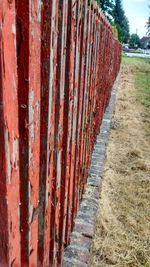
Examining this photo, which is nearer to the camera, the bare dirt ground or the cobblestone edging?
the cobblestone edging

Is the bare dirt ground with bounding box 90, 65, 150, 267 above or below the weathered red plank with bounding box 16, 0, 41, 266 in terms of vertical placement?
below

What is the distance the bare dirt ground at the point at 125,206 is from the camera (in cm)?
272

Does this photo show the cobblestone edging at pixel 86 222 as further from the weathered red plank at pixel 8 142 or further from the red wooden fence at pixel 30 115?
the weathered red plank at pixel 8 142

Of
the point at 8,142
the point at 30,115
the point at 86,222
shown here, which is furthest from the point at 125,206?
the point at 8,142

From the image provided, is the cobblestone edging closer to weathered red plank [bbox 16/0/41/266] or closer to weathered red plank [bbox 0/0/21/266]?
weathered red plank [bbox 16/0/41/266]

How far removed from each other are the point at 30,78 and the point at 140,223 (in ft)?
8.66

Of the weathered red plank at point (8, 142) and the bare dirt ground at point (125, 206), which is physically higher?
the weathered red plank at point (8, 142)

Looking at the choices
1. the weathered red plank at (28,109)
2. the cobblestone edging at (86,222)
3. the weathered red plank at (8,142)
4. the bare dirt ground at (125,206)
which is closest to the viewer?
the weathered red plank at (8,142)

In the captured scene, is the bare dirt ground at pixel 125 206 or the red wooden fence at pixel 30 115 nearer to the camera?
the red wooden fence at pixel 30 115

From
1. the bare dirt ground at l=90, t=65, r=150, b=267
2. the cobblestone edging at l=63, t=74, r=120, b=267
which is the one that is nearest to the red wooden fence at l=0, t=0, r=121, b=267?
the cobblestone edging at l=63, t=74, r=120, b=267

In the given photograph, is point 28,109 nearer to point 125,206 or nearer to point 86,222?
point 86,222

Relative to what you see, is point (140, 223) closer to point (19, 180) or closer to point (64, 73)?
point (64, 73)

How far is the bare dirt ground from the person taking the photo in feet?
8.94

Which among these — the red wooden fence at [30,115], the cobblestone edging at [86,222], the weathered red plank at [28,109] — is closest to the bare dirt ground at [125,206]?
the cobblestone edging at [86,222]
